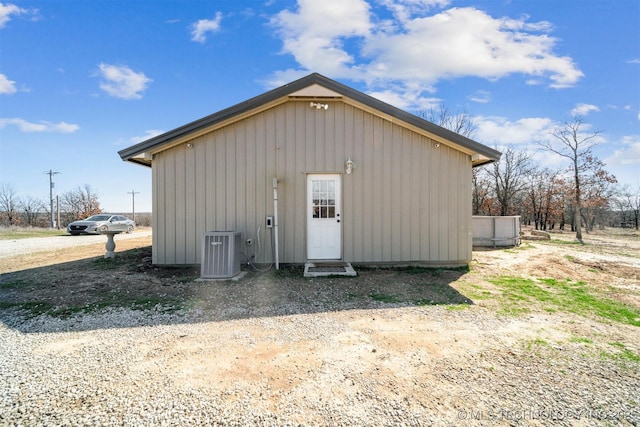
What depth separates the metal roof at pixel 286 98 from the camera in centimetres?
600

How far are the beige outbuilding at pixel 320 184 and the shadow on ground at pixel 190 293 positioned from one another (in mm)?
568

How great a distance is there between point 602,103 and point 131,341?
70.5ft

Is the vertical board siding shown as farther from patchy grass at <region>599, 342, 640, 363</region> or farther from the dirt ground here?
patchy grass at <region>599, 342, 640, 363</region>

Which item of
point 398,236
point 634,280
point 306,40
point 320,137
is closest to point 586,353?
point 398,236

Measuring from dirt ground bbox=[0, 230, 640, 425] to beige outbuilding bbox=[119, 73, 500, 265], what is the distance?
741 mm

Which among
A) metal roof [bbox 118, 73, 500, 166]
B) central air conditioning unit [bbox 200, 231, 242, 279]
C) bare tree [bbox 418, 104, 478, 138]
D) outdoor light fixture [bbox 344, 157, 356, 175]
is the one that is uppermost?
bare tree [bbox 418, 104, 478, 138]

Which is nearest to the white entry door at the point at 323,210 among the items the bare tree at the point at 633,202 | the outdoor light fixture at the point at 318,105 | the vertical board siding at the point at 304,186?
the vertical board siding at the point at 304,186

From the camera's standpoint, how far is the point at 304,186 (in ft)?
21.1

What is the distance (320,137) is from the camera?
6.43 m

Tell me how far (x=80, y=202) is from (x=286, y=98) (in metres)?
33.7

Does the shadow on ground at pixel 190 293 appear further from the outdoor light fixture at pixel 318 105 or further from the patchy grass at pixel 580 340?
the outdoor light fixture at pixel 318 105

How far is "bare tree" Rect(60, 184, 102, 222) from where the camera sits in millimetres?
29719

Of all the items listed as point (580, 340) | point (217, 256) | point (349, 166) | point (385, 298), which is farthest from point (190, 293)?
point (580, 340)

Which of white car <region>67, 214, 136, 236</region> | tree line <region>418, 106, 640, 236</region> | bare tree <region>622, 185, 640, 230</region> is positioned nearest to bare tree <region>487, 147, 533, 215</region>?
tree line <region>418, 106, 640, 236</region>
